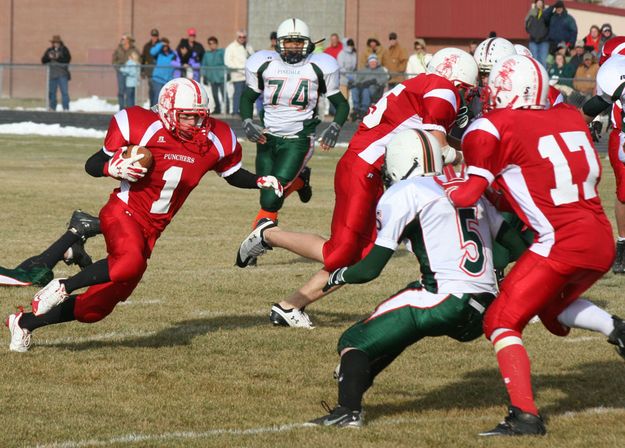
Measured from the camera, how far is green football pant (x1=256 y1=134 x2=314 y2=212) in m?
10.1

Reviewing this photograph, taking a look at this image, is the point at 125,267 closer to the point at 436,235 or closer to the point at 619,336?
the point at 436,235

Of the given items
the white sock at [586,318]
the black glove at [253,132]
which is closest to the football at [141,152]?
the white sock at [586,318]

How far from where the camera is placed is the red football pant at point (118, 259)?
21.2 feet

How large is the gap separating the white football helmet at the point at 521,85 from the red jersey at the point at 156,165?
201 cm

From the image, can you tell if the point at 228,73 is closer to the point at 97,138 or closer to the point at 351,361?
the point at 97,138

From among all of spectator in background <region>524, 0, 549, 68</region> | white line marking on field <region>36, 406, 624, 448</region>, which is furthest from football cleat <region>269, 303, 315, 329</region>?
spectator in background <region>524, 0, 549, 68</region>

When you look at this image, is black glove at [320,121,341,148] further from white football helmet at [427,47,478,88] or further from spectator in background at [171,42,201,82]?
spectator in background at [171,42,201,82]

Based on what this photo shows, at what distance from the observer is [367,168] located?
287 inches

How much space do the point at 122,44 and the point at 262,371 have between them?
2154 centimetres

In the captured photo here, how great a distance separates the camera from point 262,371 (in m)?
6.32

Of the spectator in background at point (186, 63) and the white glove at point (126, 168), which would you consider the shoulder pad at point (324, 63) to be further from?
the spectator in background at point (186, 63)

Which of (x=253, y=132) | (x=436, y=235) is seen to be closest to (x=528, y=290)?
(x=436, y=235)

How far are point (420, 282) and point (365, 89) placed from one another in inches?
694

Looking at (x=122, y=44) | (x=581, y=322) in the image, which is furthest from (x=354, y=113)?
(x=581, y=322)
